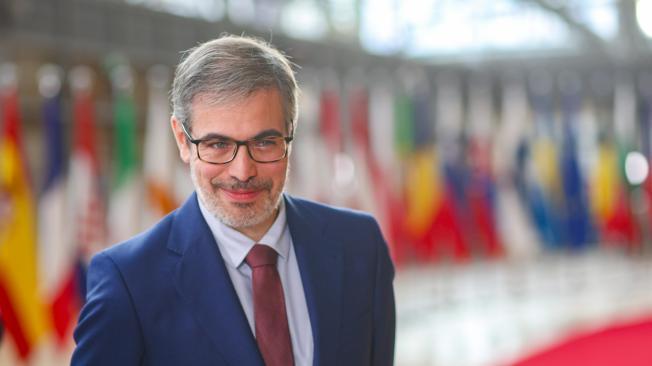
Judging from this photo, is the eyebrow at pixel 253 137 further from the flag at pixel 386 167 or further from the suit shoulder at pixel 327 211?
the flag at pixel 386 167

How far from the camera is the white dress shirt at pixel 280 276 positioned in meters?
1.64

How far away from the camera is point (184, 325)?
1.53m

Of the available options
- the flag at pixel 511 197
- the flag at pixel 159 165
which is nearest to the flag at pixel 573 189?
the flag at pixel 511 197

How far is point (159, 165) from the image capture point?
6.92 meters

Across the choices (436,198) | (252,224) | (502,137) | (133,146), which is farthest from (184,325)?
(502,137)

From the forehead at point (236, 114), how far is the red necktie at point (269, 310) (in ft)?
0.83

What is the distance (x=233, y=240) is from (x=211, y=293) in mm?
131

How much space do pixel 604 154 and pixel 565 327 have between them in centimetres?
287

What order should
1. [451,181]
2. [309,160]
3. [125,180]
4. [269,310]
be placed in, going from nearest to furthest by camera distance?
[269,310], [125,180], [309,160], [451,181]

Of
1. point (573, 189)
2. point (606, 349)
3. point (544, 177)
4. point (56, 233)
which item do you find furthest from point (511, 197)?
point (56, 233)

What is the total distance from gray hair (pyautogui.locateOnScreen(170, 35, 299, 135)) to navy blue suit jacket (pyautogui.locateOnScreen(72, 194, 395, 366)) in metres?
0.25

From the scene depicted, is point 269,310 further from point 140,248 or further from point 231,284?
point 140,248

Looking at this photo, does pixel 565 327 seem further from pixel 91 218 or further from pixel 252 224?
pixel 252 224

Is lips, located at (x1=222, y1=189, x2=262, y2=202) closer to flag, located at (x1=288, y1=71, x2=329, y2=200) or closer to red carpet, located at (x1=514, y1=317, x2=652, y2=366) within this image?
red carpet, located at (x1=514, y1=317, x2=652, y2=366)
